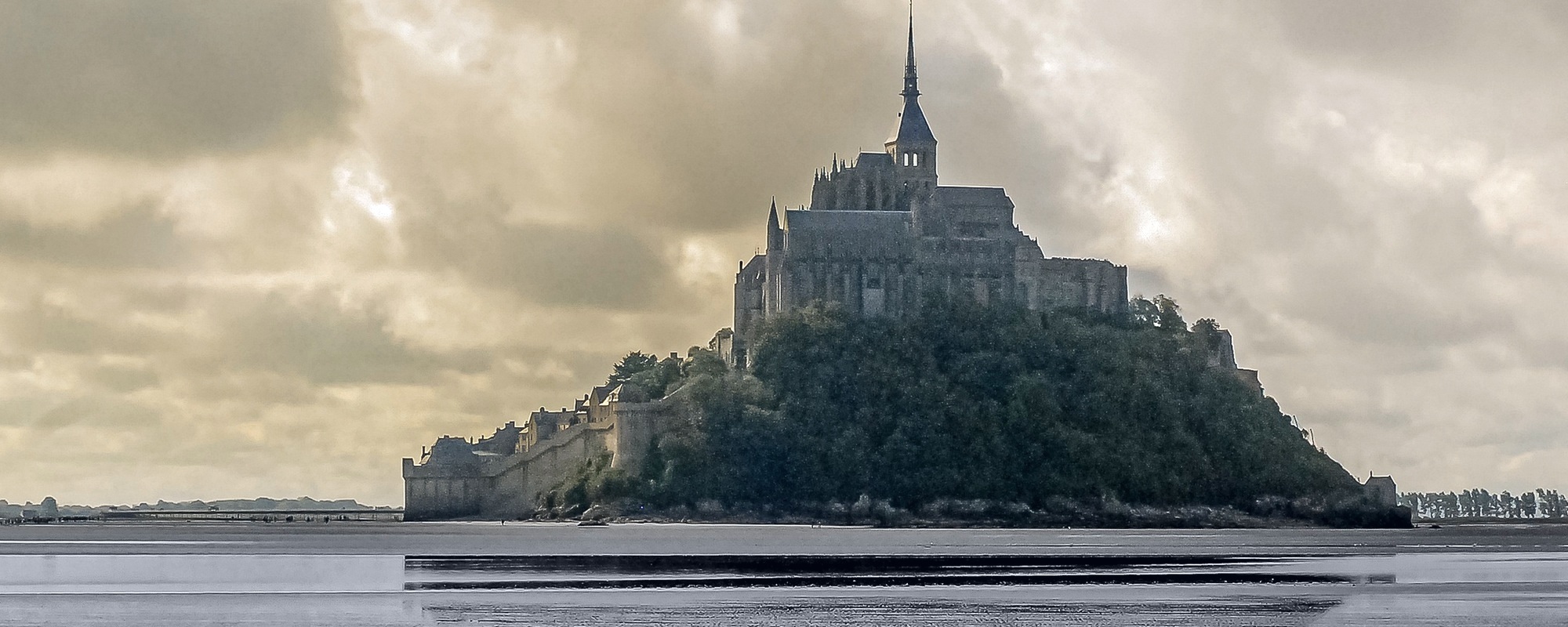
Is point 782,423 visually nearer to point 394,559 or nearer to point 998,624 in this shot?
point 394,559

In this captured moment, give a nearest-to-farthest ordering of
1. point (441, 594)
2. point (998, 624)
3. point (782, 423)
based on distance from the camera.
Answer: point (998, 624), point (441, 594), point (782, 423)

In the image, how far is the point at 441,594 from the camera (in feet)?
155

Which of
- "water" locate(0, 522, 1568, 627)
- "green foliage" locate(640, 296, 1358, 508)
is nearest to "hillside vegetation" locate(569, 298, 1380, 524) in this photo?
"green foliage" locate(640, 296, 1358, 508)

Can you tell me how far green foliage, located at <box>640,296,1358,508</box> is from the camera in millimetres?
118750

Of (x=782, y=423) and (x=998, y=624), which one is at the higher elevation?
(x=782, y=423)

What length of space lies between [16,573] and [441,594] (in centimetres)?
1587

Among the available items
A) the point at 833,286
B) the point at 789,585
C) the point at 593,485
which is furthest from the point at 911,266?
the point at 789,585

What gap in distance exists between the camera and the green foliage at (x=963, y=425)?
390 feet

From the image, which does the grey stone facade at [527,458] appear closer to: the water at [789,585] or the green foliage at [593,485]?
the green foliage at [593,485]

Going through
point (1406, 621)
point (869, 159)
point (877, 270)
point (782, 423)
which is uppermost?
point (869, 159)

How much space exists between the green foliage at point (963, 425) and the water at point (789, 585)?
3145cm

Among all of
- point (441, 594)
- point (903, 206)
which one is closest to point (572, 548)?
point (441, 594)

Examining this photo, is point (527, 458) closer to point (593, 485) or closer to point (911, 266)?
point (593, 485)

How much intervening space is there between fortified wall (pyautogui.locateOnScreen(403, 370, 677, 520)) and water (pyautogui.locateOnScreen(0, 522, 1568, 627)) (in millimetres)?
34075
